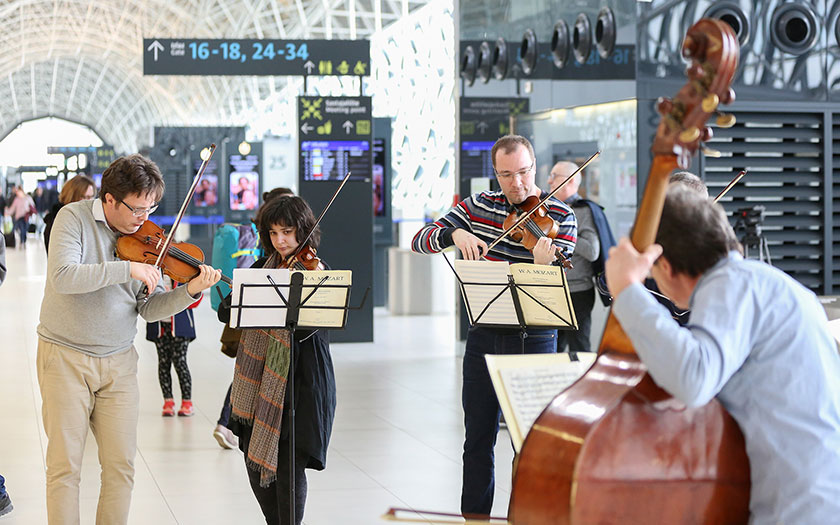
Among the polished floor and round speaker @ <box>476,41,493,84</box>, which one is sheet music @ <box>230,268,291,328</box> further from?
round speaker @ <box>476,41,493,84</box>

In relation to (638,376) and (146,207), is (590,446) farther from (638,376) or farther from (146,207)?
(146,207)

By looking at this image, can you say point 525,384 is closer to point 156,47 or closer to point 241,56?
point 241,56

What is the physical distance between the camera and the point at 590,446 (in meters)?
1.96

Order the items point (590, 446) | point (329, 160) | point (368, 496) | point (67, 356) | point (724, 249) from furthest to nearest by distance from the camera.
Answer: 1. point (329, 160)
2. point (368, 496)
3. point (67, 356)
4. point (724, 249)
5. point (590, 446)

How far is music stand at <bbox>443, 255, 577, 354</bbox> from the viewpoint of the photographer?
12.9 ft

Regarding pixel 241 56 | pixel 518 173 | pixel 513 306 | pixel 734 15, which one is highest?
pixel 241 56

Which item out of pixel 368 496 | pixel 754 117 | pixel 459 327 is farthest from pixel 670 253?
pixel 459 327

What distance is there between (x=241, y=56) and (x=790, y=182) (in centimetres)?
567

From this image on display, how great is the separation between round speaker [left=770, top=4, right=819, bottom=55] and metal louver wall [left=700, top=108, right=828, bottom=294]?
0.49 m

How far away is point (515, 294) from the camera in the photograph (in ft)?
12.9

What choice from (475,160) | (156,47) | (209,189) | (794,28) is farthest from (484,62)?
(209,189)

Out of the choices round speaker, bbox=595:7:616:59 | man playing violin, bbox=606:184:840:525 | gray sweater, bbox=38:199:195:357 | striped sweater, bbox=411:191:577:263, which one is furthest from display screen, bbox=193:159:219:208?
man playing violin, bbox=606:184:840:525

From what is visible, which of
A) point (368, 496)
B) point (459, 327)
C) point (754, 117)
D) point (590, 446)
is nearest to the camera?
point (590, 446)

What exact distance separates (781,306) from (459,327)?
8348 mm
